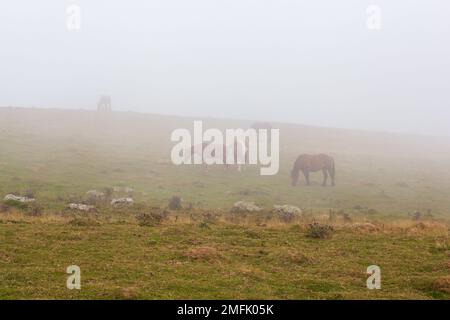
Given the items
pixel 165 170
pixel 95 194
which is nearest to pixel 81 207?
pixel 95 194

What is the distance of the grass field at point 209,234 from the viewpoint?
440 inches

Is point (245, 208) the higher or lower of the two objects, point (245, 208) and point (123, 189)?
the lower

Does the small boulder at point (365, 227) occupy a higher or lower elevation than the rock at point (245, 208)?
higher

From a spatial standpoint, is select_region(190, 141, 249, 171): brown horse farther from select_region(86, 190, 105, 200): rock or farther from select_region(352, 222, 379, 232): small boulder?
select_region(352, 222, 379, 232): small boulder

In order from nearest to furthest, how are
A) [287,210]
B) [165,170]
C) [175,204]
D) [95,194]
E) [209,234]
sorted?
[209,234]
[287,210]
[175,204]
[95,194]
[165,170]

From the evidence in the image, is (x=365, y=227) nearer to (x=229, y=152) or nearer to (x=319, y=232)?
(x=319, y=232)

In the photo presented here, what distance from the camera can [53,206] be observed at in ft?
76.5

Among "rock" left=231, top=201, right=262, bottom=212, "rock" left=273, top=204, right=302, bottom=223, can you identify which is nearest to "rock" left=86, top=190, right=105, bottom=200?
"rock" left=231, top=201, right=262, bottom=212

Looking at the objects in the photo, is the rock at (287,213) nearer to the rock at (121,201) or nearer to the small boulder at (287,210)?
the small boulder at (287,210)

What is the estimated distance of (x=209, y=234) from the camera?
56.3 ft

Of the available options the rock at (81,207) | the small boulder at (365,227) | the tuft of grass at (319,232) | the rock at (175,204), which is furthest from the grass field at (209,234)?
the rock at (175,204)
